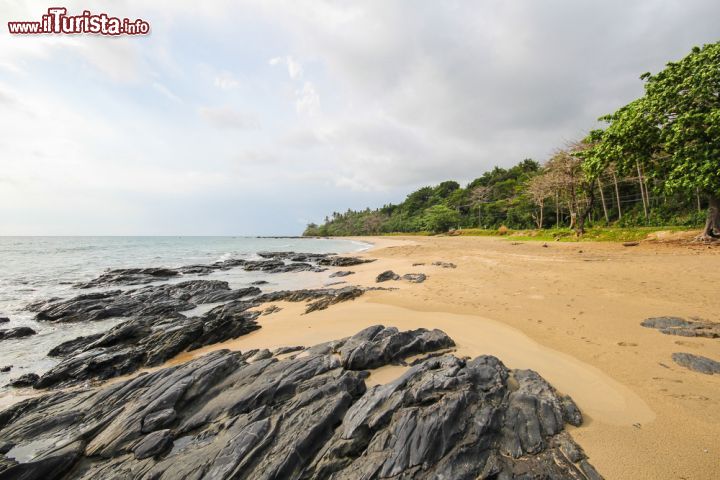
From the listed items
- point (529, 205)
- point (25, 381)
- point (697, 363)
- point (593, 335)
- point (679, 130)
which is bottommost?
point (25, 381)

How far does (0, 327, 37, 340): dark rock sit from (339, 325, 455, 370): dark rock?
1213cm

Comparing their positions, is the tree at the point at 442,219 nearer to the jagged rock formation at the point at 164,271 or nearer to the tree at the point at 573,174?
the tree at the point at 573,174

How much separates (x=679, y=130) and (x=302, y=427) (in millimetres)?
25285

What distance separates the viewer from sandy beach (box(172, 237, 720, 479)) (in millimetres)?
3408

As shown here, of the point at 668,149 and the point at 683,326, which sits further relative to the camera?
the point at 668,149

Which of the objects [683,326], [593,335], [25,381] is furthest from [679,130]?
[25,381]

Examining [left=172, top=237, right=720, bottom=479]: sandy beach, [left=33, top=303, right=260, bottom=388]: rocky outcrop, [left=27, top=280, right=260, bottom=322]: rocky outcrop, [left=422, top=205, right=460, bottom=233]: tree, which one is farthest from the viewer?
[left=422, top=205, right=460, bottom=233]: tree

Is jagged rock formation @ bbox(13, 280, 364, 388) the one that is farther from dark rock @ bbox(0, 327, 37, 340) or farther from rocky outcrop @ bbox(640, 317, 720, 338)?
rocky outcrop @ bbox(640, 317, 720, 338)

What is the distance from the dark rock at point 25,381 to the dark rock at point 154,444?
17.9 feet

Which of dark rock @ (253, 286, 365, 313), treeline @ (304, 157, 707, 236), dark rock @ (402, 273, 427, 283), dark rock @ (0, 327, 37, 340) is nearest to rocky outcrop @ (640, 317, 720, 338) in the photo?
dark rock @ (402, 273, 427, 283)

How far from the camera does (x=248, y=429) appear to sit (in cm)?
365

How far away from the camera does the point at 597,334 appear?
6.69 m

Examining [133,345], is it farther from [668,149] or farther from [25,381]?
[668,149]

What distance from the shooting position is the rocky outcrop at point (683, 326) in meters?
6.07
